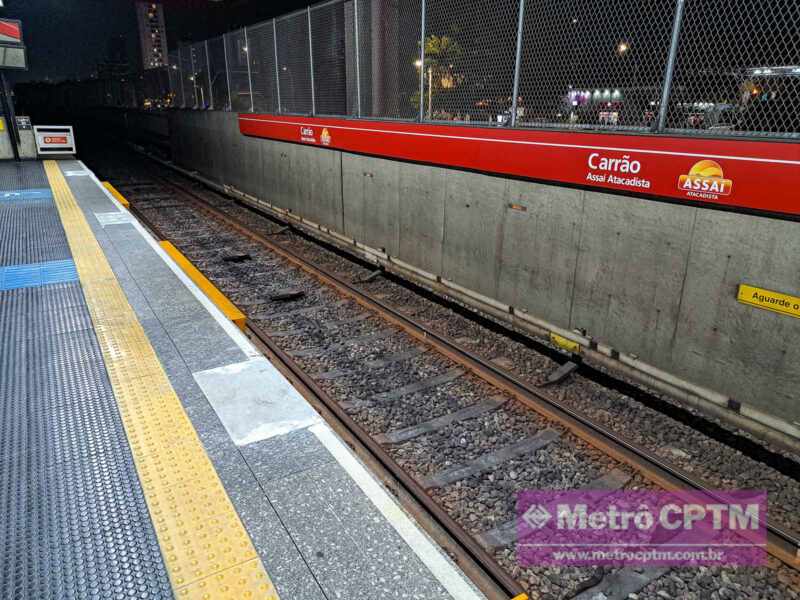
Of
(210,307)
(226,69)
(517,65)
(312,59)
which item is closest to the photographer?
(210,307)

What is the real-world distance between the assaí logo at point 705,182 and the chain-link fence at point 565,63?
33cm

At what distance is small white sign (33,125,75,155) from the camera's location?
69.1ft

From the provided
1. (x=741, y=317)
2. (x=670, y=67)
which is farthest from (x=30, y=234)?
(x=741, y=317)

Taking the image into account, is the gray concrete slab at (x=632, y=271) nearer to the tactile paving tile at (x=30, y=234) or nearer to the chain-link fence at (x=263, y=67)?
the tactile paving tile at (x=30, y=234)

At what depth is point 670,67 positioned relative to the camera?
4984 mm

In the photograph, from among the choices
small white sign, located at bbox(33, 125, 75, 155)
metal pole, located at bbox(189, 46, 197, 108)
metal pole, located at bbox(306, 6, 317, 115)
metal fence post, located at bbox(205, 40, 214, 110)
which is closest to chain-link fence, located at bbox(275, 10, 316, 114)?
metal pole, located at bbox(306, 6, 317, 115)

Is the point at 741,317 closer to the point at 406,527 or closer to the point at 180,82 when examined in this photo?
the point at 406,527

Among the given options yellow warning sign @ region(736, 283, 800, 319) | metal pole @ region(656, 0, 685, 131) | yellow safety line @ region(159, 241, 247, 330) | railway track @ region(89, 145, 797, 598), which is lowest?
railway track @ region(89, 145, 797, 598)

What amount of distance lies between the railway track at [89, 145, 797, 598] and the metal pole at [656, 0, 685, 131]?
9.17 ft

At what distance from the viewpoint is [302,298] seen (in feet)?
27.4

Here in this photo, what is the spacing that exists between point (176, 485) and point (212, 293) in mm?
4410

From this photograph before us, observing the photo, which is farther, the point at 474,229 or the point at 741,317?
the point at 474,229

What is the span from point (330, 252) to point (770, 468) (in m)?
8.51

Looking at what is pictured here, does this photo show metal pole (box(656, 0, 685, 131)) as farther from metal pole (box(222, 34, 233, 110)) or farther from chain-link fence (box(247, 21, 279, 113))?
metal pole (box(222, 34, 233, 110))
